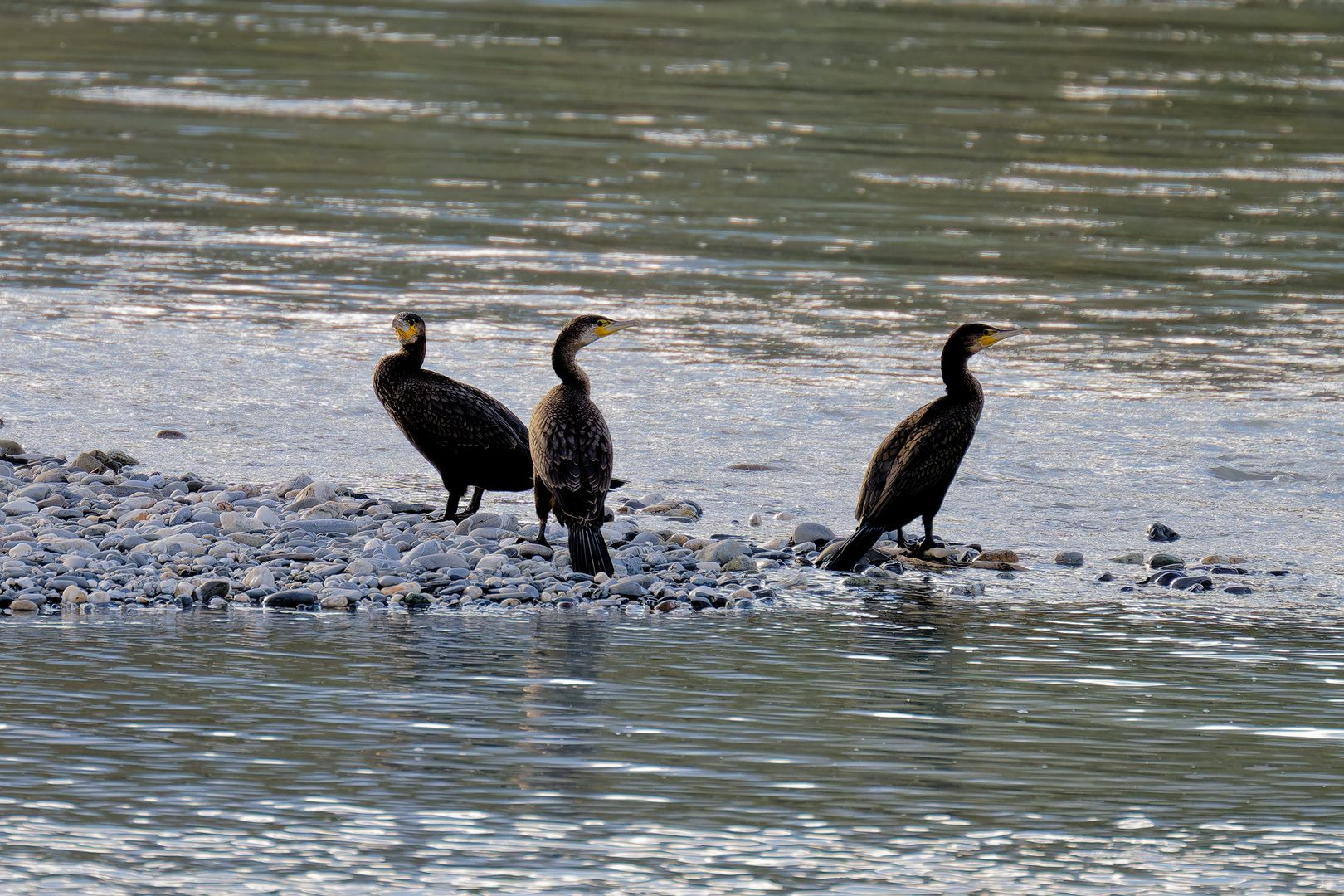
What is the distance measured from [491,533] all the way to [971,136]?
1803 centimetres

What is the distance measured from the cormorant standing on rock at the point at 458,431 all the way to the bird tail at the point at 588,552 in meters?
1.09

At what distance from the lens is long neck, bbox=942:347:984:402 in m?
9.98

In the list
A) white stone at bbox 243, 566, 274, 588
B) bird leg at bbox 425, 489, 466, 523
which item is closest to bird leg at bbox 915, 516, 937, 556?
bird leg at bbox 425, 489, 466, 523

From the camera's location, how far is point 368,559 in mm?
8727

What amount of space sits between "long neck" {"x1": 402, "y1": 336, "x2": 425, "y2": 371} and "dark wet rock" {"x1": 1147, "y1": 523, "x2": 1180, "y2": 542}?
3.60 meters

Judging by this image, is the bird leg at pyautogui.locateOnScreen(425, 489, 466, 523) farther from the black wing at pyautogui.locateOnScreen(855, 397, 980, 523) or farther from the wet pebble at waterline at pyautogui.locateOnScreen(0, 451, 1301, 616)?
the black wing at pyautogui.locateOnScreen(855, 397, 980, 523)

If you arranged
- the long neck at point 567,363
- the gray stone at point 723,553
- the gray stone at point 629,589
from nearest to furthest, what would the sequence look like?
the gray stone at point 629,589, the gray stone at point 723,553, the long neck at point 567,363

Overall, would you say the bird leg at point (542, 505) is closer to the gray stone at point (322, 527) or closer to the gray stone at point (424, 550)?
the gray stone at point (424, 550)

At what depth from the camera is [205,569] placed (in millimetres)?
8570

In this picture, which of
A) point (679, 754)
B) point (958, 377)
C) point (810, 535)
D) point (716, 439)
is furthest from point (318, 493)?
point (679, 754)

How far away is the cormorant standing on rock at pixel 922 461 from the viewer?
9.23 metres

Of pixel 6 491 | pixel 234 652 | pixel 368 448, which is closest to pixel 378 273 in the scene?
pixel 368 448

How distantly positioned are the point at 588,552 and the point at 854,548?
4.02 feet

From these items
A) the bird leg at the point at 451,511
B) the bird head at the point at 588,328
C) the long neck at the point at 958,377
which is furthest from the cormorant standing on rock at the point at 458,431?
the long neck at the point at 958,377
